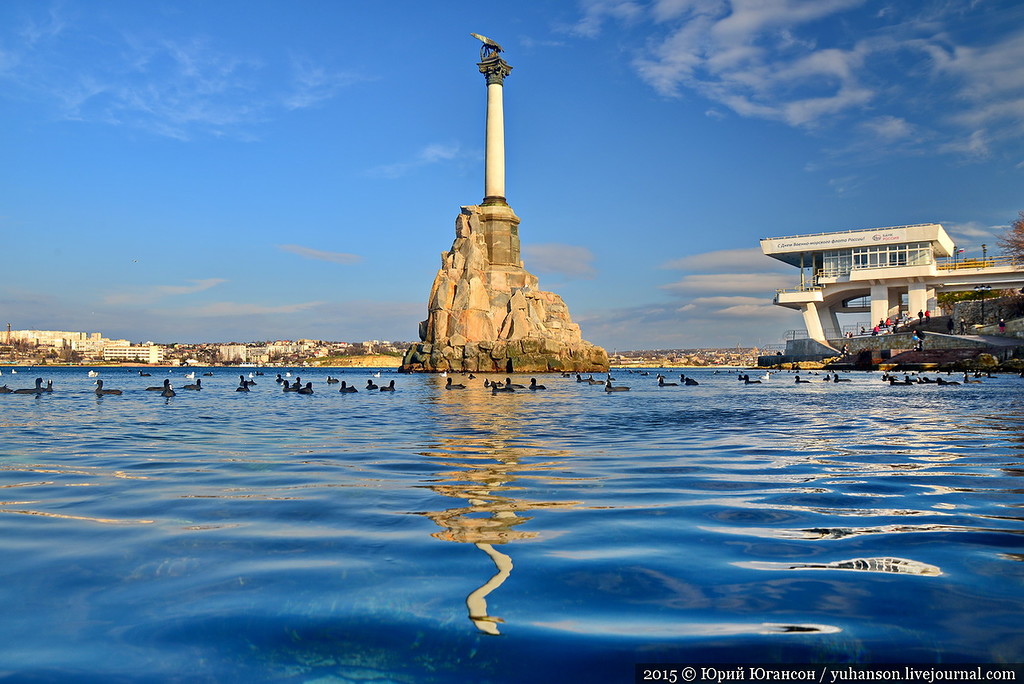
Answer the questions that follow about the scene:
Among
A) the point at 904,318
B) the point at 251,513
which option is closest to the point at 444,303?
the point at 904,318

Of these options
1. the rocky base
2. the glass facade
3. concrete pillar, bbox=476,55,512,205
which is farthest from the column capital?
the glass facade

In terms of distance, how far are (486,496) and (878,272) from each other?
3234 inches

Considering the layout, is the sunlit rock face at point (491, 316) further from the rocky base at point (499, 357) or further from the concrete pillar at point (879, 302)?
the concrete pillar at point (879, 302)

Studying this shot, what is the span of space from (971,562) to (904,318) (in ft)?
278

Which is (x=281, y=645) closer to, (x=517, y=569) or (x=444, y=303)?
(x=517, y=569)

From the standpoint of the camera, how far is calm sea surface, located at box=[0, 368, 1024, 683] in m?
2.96

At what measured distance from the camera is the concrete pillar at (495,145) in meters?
95.1

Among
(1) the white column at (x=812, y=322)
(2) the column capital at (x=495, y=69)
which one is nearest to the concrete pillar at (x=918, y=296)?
(1) the white column at (x=812, y=322)

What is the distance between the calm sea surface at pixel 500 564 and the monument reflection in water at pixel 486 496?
0.11 ft

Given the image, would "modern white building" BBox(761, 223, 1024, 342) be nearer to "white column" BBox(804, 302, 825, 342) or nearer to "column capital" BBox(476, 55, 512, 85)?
"white column" BBox(804, 302, 825, 342)

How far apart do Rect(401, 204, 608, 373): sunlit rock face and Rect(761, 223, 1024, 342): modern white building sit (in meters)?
28.0

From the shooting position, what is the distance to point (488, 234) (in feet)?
307

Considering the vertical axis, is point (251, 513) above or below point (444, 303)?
below

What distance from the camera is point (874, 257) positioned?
259 feet
